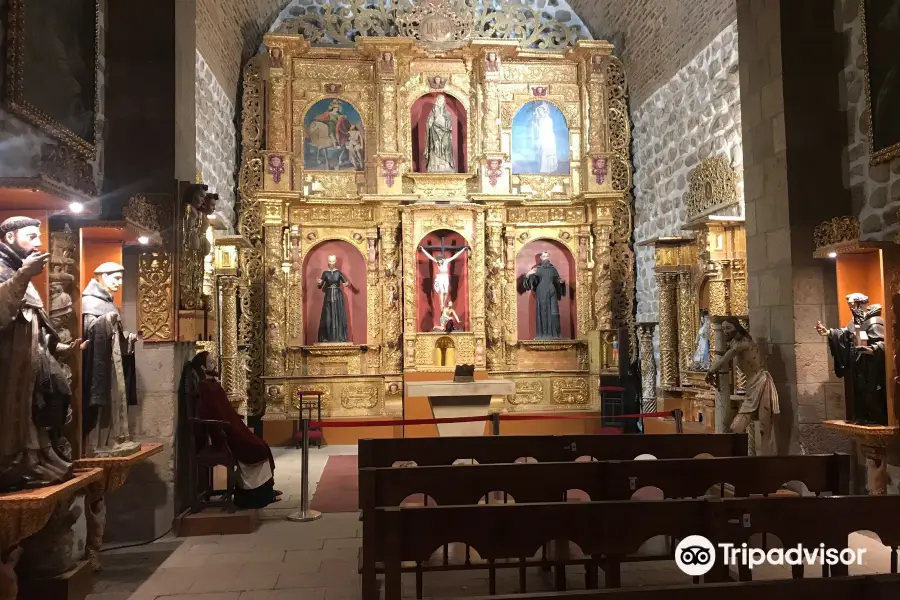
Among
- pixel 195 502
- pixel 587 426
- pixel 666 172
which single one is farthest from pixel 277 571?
pixel 666 172

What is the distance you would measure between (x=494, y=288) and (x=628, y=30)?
5467 millimetres

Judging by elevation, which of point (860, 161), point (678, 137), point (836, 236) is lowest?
point (836, 236)

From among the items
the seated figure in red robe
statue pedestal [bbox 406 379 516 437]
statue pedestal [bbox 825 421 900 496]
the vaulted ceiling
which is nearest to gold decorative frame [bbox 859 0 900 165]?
statue pedestal [bbox 825 421 900 496]

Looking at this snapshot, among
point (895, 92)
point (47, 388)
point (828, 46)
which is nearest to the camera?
point (47, 388)

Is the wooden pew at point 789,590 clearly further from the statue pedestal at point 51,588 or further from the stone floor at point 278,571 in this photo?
the statue pedestal at point 51,588

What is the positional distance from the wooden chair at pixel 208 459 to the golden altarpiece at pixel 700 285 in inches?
214

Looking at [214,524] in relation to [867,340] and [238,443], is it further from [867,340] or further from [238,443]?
[867,340]

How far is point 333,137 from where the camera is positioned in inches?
512

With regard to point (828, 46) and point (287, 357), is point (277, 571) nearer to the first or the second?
point (828, 46)

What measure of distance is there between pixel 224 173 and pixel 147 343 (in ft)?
21.5

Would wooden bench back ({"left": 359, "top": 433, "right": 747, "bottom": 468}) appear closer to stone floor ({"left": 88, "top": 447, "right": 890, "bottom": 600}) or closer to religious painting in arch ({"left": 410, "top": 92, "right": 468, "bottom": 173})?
stone floor ({"left": 88, "top": 447, "right": 890, "bottom": 600})

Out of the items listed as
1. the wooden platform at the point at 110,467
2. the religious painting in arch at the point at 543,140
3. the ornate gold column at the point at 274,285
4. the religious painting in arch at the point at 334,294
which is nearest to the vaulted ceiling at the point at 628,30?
the religious painting in arch at the point at 543,140

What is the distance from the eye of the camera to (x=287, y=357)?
40.4ft

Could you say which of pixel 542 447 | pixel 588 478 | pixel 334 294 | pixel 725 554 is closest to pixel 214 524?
pixel 542 447
